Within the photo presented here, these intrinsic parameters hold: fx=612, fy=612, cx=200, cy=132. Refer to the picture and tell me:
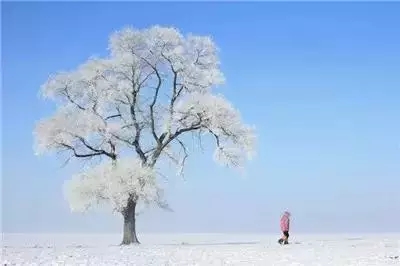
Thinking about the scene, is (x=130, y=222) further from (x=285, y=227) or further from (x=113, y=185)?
(x=285, y=227)

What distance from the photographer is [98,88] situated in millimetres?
40062

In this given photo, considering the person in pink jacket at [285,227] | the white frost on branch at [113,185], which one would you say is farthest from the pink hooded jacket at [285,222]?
the white frost on branch at [113,185]

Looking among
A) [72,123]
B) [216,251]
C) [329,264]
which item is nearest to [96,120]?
[72,123]

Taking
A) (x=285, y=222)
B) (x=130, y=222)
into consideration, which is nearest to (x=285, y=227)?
(x=285, y=222)

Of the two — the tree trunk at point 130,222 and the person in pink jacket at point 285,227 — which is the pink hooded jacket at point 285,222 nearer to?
the person in pink jacket at point 285,227

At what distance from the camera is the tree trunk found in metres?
39.1

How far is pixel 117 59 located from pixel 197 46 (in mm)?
5702

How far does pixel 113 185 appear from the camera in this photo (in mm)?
37375

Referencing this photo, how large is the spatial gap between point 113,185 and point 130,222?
343 cm

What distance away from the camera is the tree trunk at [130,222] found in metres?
39.1

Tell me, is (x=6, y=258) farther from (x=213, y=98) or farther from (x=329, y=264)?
(x=213, y=98)

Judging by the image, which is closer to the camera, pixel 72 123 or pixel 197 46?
pixel 72 123

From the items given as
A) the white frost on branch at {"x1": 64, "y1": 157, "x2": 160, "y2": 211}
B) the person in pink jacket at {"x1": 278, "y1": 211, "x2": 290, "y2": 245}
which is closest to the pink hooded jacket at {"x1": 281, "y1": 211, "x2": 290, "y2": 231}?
the person in pink jacket at {"x1": 278, "y1": 211, "x2": 290, "y2": 245}

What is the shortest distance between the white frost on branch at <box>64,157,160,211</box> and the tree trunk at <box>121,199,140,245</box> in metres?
0.68
